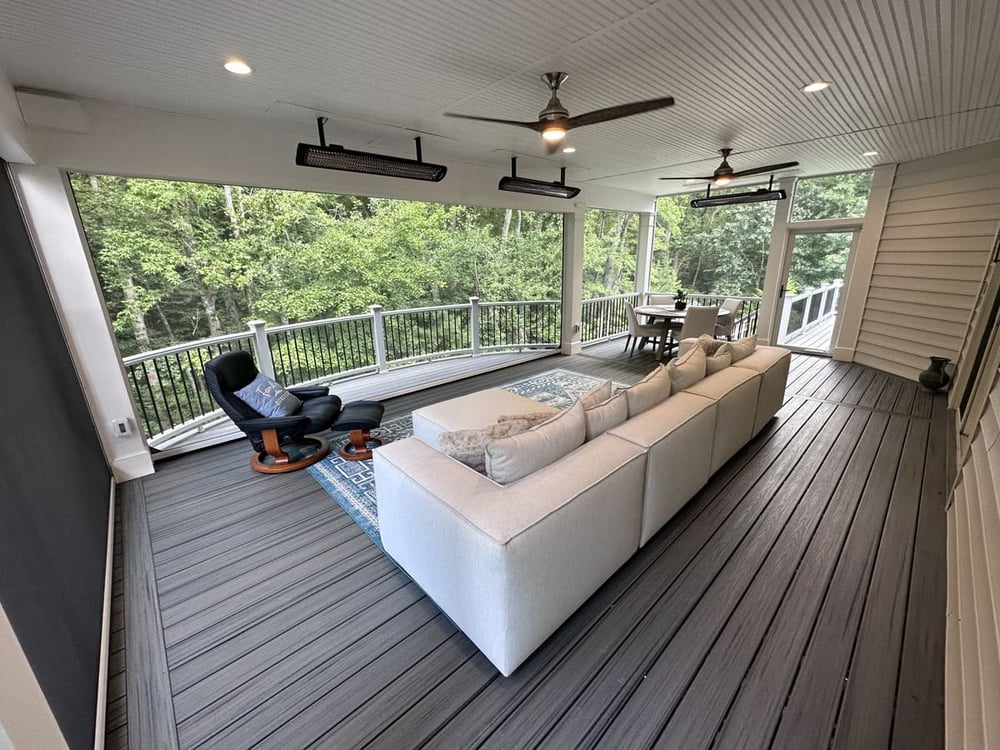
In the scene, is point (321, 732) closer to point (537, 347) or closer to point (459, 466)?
point (459, 466)

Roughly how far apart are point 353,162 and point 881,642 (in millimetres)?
4216

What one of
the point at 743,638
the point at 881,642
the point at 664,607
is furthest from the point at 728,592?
the point at 881,642

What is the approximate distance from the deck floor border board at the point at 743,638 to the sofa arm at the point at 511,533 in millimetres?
517

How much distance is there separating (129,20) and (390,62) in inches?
45.1

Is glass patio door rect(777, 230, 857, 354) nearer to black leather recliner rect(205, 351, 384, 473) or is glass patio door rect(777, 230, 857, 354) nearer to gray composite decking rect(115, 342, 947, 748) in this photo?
gray composite decking rect(115, 342, 947, 748)

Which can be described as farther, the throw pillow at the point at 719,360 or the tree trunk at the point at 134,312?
the tree trunk at the point at 134,312

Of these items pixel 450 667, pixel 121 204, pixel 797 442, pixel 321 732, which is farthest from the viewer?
pixel 121 204

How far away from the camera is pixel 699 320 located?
5.71m

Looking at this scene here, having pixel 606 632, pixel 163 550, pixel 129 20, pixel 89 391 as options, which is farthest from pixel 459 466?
pixel 89 391

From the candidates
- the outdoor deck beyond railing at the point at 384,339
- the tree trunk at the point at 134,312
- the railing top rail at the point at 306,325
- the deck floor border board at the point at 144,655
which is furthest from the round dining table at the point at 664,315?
the tree trunk at the point at 134,312

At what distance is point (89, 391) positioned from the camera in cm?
290

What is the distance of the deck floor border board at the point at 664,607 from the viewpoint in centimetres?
145

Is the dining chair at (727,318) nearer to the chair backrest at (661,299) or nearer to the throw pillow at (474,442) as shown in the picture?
the chair backrest at (661,299)

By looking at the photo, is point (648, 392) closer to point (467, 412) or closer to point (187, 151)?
point (467, 412)
